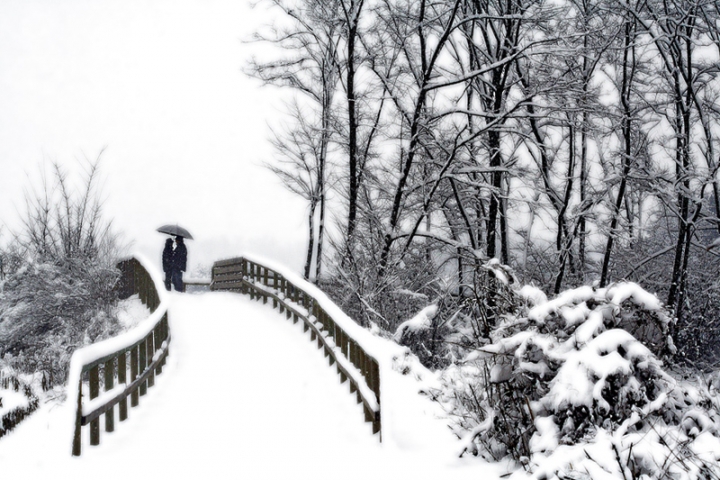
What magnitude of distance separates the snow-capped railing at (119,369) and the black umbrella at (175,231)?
29.5ft

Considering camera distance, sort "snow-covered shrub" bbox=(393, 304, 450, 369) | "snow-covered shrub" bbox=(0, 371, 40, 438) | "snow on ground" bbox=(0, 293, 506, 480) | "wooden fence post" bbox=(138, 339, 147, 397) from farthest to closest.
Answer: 1. "snow-covered shrub" bbox=(393, 304, 450, 369)
2. "snow-covered shrub" bbox=(0, 371, 40, 438)
3. "wooden fence post" bbox=(138, 339, 147, 397)
4. "snow on ground" bbox=(0, 293, 506, 480)

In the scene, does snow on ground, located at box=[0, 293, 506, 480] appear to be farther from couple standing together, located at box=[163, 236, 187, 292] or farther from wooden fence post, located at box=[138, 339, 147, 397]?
couple standing together, located at box=[163, 236, 187, 292]

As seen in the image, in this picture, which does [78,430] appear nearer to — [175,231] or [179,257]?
[175,231]

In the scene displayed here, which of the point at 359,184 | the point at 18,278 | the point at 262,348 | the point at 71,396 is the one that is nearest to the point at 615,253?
the point at 359,184

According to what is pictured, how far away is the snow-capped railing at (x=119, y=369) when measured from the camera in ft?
18.0

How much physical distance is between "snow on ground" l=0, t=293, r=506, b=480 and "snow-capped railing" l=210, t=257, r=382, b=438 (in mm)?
228

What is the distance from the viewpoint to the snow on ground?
516cm

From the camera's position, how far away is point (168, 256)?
1936 centimetres

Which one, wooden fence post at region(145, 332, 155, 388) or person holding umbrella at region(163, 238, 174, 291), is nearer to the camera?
wooden fence post at region(145, 332, 155, 388)

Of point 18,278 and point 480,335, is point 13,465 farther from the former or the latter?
point 18,278

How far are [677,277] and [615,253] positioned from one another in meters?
6.73

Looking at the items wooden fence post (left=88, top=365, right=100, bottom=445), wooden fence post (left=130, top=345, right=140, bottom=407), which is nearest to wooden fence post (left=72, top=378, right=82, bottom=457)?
wooden fence post (left=88, top=365, right=100, bottom=445)

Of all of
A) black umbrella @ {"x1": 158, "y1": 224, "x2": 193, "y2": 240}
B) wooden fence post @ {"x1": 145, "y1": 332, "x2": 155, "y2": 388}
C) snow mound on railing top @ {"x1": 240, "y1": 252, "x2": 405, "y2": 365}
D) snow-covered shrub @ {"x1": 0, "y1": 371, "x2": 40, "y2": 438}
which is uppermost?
black umbrella @ {"x1": 158, "y1": 224, "x2": 193, "y2": 240}

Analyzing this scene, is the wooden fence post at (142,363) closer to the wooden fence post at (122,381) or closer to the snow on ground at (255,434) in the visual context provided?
the snow on ground at (255,434)
